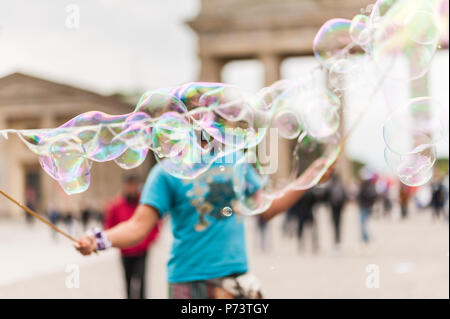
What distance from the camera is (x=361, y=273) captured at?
9234 mm

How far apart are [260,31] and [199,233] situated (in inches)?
1585

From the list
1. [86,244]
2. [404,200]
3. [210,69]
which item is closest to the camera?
[86,244]

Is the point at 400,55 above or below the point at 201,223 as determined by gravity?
above

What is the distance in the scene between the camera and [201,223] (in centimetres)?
337

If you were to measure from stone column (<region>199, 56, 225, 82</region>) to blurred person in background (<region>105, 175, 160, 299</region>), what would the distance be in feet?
119

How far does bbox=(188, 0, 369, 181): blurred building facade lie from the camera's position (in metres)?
41.9

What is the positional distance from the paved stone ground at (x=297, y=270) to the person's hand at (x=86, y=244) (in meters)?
4.45

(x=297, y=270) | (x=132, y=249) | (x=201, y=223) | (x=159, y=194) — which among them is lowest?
(x=297, y=270)

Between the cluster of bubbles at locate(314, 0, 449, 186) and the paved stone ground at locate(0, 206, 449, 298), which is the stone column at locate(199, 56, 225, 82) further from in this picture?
the cluster of bubbles at locate(314, 0, 449, 186)

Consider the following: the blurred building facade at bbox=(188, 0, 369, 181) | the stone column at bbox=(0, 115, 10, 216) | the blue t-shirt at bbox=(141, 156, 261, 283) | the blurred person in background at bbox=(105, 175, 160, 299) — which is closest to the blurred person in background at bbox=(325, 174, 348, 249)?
the blurred person in background at bbox=(105, 175, 160, 299)

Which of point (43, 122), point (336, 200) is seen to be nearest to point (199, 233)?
point (336, 200)

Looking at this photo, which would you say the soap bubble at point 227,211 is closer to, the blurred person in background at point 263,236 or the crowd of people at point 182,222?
the crowd of people at point 182,222

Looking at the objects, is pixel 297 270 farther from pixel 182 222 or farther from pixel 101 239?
pixel 101 239

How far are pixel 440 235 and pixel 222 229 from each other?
13.1 meters
